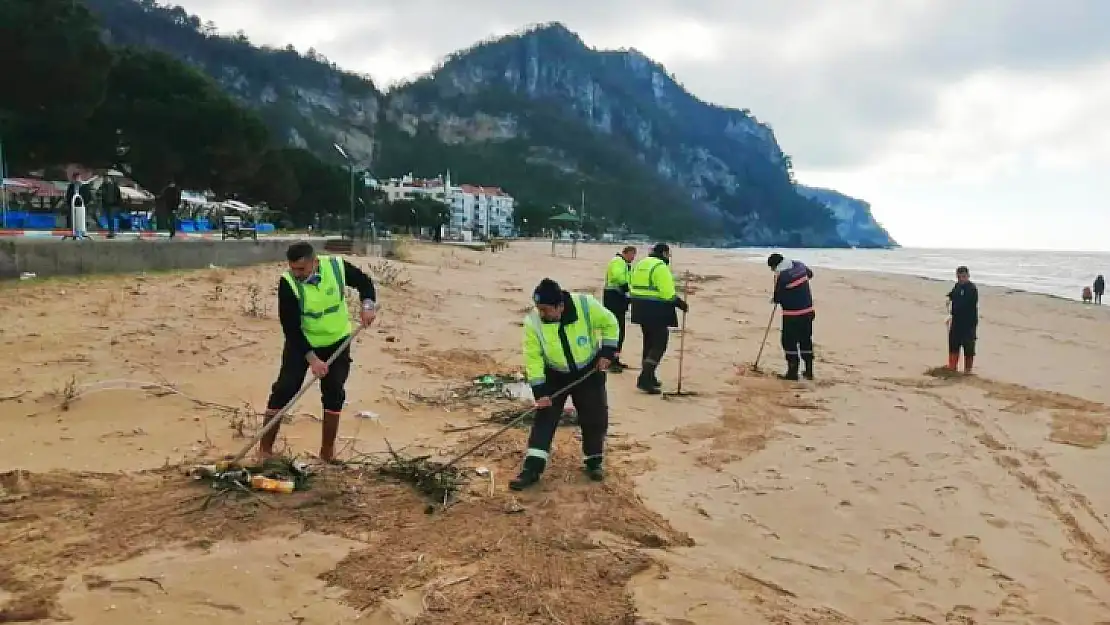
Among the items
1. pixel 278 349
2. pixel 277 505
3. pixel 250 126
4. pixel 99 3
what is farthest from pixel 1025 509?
pixel 99 3

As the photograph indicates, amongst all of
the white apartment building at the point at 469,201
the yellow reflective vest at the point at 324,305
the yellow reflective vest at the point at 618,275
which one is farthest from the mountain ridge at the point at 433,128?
the yellow reflective vest at the point at 324,305

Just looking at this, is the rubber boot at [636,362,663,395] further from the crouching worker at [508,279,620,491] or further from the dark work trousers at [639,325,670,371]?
the crouching worker at [508,279,620,491]

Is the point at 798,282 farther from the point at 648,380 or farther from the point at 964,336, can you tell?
the point at 964,336

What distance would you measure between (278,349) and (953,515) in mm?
7419

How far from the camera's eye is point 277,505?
449 centimetres

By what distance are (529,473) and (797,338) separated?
20.7 ft

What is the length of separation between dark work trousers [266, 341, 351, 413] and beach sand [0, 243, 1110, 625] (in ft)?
1.88

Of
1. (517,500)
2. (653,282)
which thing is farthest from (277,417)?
(653,282)

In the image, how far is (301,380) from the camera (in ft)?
17.8

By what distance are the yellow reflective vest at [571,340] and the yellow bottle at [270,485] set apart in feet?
5.94

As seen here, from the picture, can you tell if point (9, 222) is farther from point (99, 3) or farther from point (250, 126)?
point (99, 3)

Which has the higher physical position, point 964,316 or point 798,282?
point 798,282

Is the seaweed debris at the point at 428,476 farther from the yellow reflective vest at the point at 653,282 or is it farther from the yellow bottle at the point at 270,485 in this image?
the yellow reflective vest at the point at 653,282

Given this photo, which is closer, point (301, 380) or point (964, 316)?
point (301, 380)
